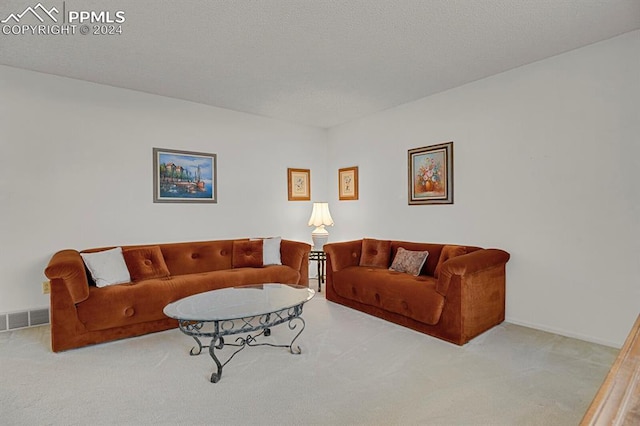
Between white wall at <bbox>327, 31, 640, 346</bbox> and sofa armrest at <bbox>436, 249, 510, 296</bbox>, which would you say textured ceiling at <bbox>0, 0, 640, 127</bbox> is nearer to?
white wall at <bbox>327, 31, 640, 346</bbox>

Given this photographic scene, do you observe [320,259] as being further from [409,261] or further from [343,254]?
[409,261]

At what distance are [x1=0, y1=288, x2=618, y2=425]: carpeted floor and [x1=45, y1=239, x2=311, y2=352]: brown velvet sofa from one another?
148mm

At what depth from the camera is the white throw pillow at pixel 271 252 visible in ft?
13.4

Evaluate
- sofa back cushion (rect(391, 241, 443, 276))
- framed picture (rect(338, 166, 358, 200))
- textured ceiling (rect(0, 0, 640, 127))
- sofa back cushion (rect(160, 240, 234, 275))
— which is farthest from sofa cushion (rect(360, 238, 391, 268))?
textured ceiling (rect(0, 0, 640, 127))

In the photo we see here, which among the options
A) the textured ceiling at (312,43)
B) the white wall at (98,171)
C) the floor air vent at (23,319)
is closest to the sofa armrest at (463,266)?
the textured ceiling at (312,43)

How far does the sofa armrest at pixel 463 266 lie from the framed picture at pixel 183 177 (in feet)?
9.63

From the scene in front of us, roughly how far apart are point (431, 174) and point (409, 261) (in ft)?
3.59

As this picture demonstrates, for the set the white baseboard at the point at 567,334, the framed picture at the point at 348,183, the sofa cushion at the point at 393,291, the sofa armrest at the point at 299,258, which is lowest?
the white baseboard at the point at 567,334

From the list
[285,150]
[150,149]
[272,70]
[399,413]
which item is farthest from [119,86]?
[399,413]

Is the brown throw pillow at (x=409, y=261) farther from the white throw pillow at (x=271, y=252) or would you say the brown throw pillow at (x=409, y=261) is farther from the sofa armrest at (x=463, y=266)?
the white throw pillow at (x=271, y=252)

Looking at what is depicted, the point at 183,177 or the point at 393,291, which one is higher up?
the point at 183,177

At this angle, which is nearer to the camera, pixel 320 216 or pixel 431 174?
pixel 431 174

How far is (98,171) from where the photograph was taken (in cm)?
351

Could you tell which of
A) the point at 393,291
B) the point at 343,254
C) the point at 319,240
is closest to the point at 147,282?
the point at 343,254
